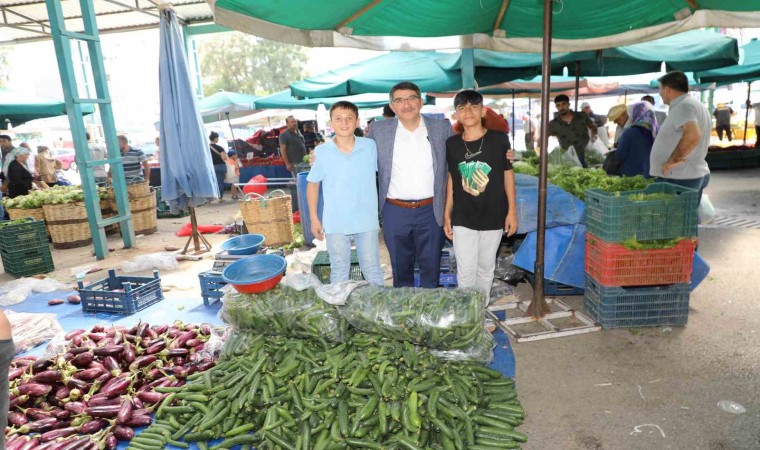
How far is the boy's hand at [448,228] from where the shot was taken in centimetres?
459

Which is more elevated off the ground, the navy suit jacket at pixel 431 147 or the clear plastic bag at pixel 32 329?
the navy suit jacket at pixel 431 147

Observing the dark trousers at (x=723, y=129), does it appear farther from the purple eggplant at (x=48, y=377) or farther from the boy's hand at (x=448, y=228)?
the purple eggplant at (x=48, y=377)

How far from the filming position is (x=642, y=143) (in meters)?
6.76

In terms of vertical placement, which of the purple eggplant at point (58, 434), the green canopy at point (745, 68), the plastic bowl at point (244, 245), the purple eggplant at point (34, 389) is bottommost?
the purple eggplant at point (58, 434)

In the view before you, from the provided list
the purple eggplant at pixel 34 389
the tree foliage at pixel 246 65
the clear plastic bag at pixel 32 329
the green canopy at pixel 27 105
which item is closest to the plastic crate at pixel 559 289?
the purple eggplant at pixel 34 389

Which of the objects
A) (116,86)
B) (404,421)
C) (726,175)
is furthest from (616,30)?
(116,86)

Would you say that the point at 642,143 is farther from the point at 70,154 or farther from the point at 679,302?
the point at 70,154

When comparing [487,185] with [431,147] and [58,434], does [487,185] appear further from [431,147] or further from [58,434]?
[58,434]

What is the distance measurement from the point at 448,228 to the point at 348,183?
1.04m

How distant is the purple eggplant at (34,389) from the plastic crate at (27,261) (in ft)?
16.7

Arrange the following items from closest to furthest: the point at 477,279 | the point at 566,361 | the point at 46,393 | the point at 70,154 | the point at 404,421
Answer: the point at 404,421 → the point at 46,393 → the point at 566,361 → the point at 477,279 → the point at 70,154

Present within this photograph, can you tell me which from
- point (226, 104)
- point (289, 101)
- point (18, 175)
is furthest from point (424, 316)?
point (226, 104)

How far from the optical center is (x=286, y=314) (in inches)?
143

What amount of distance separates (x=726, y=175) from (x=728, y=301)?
11.6 m
